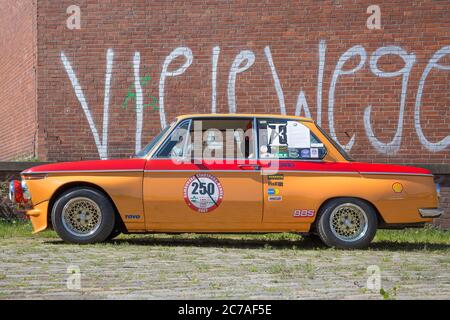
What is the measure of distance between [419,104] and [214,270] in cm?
677

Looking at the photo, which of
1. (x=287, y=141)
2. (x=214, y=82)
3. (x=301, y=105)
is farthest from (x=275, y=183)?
(x=214, y=82)

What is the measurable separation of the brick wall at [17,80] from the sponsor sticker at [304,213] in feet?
19.4

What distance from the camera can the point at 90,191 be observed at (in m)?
8.95

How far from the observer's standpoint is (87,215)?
898 cm

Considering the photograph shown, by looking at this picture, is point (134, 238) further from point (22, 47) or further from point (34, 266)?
point (22, 47)

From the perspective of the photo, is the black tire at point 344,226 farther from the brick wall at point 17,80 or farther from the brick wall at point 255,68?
the brick wall at point 17,80

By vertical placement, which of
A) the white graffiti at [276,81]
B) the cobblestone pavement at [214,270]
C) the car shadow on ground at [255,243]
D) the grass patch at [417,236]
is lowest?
the grass patch at [417,236]

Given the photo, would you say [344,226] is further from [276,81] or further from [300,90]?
[276,81]

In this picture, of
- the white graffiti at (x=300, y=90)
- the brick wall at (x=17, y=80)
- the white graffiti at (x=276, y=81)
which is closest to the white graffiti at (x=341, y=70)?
the white graffiti at (x=300, y=90)

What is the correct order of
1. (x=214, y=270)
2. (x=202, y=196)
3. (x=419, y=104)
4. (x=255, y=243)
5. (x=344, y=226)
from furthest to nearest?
(x=419, y=104), (x=255, y=243), (x=344, y=226), (x=202, y=196), (x=214, y=270)

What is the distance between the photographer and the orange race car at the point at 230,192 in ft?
29.1

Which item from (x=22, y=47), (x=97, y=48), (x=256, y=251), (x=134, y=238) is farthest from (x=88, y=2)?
(x=256, y=251)

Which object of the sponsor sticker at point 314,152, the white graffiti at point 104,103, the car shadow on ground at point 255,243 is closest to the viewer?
the sponsor sticker at point 314,152

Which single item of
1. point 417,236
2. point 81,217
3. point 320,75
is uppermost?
point 320,75
